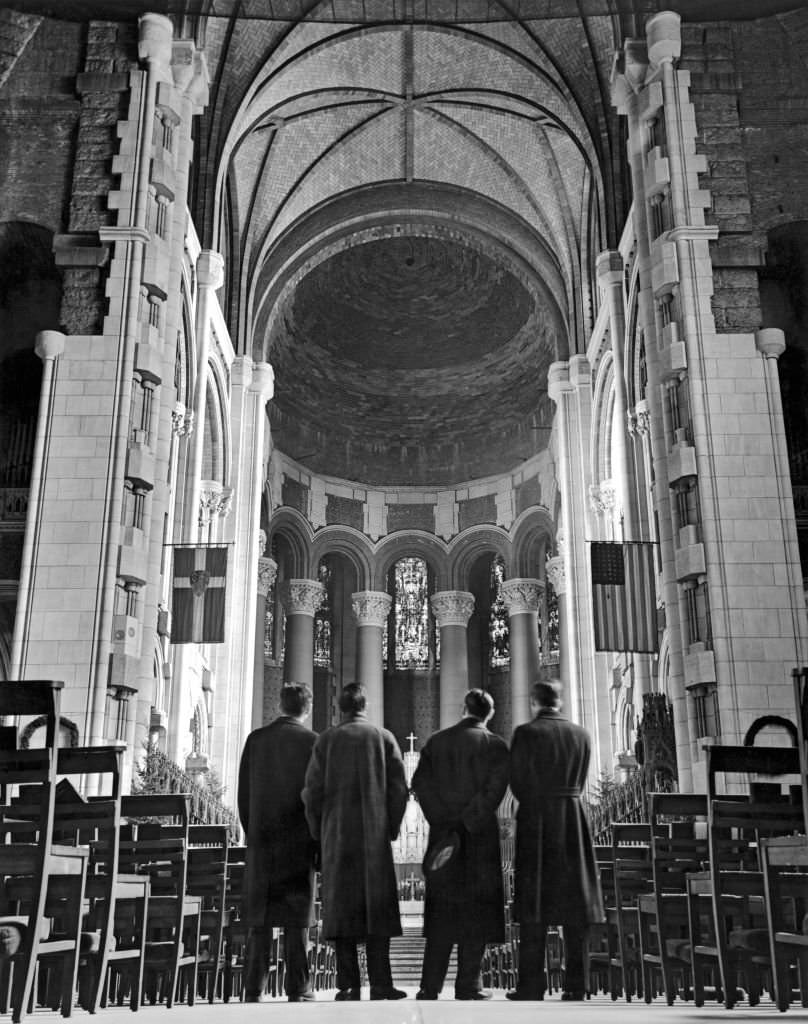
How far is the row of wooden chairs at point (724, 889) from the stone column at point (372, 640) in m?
21.7

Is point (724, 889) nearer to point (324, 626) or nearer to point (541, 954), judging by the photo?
point (541, 954)

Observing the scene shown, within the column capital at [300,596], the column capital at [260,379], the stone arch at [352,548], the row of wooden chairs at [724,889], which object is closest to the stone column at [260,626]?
the column capital at [300,596]

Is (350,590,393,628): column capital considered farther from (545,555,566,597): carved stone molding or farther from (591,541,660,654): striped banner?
(591,541,660,654): striped banner

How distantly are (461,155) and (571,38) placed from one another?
5.50 metres

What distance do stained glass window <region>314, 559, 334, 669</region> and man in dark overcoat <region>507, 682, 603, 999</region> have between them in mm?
25969

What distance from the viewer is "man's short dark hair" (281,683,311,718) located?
691 centimetres

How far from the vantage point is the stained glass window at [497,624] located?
32969 mm

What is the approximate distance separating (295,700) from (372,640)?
24.4 m

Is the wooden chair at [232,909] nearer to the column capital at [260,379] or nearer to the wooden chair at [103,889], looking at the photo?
the wooden chair at [103,889]

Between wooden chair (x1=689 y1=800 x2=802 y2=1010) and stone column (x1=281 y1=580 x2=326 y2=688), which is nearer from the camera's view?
wooden chair (x1=689 y1=800 x2=802 y2=1010)

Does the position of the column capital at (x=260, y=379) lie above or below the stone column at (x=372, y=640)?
above

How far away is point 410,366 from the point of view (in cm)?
3177

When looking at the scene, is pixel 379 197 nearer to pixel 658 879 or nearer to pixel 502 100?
pixel 502 100

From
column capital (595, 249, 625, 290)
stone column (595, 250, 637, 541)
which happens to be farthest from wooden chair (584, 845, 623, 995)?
column capital (595, 249, 625, 290)
